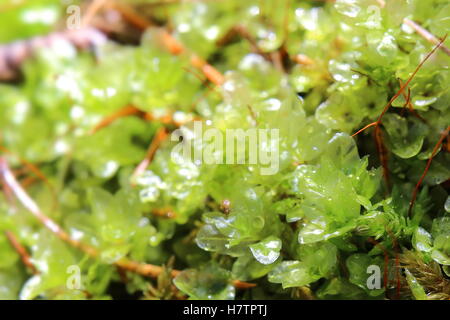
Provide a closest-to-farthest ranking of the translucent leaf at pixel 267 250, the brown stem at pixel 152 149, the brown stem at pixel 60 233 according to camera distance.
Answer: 1. the translucent leaf at pixel 267 250
2. the brown stem at pixel 60 233
3. the brown stem at pixel 152 149

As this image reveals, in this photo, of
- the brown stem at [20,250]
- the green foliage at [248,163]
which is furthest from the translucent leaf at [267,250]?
the brown stem at [20,250]

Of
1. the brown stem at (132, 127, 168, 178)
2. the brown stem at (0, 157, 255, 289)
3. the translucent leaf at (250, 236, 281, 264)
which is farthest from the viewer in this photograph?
the brown stem at (132, 127, 168, 178)

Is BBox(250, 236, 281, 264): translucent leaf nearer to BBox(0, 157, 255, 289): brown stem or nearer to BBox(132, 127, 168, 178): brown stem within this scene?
BBox(0, 157, 255, 289): brown stem

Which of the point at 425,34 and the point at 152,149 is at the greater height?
the point at 425,34

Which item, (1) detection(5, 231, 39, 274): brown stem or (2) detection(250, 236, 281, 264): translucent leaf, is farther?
(1) detection(5, 231, 39, 274): brown stem

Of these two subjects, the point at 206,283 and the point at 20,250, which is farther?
the point at 20,250

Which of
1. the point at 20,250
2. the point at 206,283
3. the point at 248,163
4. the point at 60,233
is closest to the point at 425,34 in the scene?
the point at 248,163

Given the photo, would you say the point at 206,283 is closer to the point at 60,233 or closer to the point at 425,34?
the point at 60,233

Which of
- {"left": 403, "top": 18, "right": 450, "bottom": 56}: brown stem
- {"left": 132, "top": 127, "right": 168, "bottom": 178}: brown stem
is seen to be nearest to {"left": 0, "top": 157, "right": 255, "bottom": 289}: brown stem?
{"left": 132, "top": 127, "right": 168, "bottom": 178}: brown stem

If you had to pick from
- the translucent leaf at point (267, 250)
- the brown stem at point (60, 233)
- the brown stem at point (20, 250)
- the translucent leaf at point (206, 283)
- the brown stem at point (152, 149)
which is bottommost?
the brown stem at point (20, 250)

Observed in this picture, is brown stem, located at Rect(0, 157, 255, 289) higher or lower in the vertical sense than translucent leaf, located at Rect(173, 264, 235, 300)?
lower

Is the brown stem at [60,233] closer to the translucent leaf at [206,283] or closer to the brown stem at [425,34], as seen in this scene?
the translucent leaf at [206,283]
